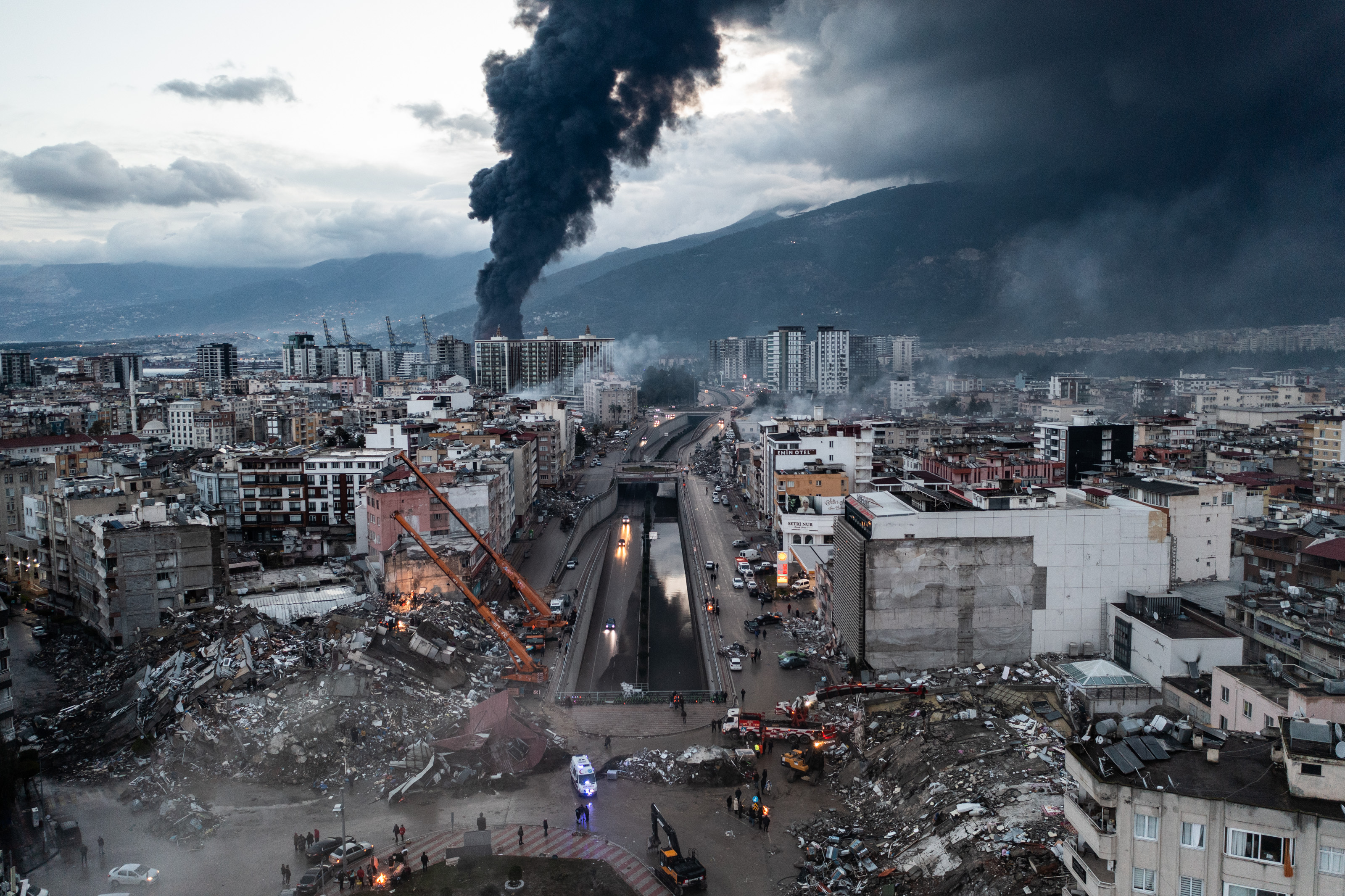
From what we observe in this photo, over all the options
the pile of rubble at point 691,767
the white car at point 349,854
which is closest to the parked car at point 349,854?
the white car at point 349,854

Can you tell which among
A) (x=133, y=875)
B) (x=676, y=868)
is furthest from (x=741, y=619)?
(x=133, y=875)

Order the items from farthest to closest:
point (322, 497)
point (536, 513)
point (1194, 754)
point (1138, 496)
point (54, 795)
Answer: point (536, 513), point (322, 497), point (1138, 496), point (54, 795), point (1194, 754)

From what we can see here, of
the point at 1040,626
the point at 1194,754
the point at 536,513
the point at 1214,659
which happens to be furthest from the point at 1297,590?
the point at 536,513

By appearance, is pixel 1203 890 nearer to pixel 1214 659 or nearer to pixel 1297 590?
pixel 1214 659

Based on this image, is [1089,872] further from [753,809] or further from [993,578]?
[993,578]

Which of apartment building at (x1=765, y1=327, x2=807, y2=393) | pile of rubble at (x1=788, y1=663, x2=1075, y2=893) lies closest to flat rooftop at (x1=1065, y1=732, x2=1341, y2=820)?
pile of rubble at (x1=788, y1=663, x2=1075, y2=893)

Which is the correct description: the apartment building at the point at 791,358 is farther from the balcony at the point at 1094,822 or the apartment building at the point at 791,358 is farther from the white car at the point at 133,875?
the balcony at the point at 1094,822
